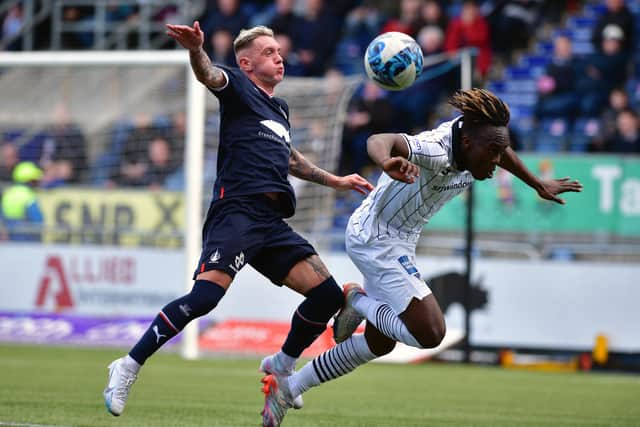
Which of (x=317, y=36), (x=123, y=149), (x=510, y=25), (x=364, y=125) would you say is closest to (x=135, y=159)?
(x=123, y=149)

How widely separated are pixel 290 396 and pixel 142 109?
8738 mm

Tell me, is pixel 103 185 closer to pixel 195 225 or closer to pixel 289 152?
pixel 195 225

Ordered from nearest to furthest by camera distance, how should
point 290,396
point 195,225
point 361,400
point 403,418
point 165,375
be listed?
point 290,396, point 403,418, point 361,400, point 165,375, point 195,225

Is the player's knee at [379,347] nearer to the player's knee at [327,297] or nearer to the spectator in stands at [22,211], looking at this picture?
the player's knee at [327,297]

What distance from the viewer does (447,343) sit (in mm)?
14578

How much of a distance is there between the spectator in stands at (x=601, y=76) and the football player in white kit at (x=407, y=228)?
9.58 meters

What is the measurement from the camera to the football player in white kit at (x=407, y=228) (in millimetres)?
7035

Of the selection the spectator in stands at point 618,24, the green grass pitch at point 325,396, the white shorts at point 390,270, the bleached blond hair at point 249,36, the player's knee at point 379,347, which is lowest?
the green grass pitch at point 325,396

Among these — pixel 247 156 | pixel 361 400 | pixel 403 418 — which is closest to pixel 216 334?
pixel 361 400

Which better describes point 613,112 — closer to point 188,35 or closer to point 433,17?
point 433,17

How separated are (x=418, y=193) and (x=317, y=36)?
1214 cm

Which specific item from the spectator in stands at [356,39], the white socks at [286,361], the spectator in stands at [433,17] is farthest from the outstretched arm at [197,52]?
the spectator in stands at [356,39]

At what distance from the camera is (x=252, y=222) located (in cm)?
721

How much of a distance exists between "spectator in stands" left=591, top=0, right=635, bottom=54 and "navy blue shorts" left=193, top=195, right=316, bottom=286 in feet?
36.5
